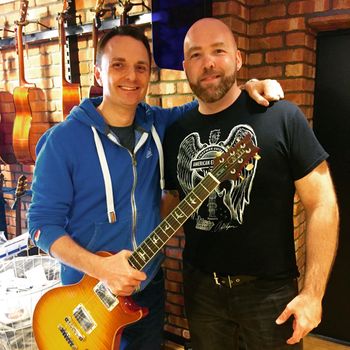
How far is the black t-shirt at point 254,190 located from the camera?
1.31 metres

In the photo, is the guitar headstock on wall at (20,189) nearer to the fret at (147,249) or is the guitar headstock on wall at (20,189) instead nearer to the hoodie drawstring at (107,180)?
the hoodie drawstring at (107,180)

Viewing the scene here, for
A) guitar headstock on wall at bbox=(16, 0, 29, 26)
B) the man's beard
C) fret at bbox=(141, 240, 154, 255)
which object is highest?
guitar headstock on wall at bbox=(16, 0, 29, 26)

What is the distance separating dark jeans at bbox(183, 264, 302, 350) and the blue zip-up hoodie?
24 cm

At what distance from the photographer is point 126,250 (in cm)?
141

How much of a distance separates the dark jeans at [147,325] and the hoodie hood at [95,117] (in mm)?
663

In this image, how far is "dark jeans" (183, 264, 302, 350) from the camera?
1.36 metres

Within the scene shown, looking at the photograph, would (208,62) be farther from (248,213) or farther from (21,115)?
(21,115)

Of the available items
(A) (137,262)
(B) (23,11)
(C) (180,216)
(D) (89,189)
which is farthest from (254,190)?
(B) (23,11)

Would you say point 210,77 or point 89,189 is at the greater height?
point 210,77

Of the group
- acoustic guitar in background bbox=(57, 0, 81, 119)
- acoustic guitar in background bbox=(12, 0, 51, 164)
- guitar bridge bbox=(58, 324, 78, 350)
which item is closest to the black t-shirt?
guitar bridge bbox=(58, 324, 78, 350)

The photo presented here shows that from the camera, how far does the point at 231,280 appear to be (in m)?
1.39

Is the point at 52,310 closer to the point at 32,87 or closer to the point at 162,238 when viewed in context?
the point at 162,238

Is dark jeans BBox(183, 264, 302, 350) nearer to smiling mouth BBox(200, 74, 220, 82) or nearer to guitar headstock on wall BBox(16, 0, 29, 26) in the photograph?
smiling mouth BBox(200, 74, 220, 82)

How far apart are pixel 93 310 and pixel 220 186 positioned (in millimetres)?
670
